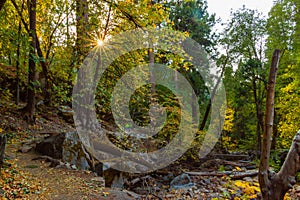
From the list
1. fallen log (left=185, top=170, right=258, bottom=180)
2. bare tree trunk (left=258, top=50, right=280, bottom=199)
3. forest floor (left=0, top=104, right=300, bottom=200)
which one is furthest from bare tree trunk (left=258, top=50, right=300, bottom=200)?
fallen log (left=185, top=170, right=258, bottom=180)

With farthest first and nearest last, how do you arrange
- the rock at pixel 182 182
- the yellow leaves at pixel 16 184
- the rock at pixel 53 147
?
the rock at pixel 182 182
the rock at pixel 53 147
the yellow leaves at pixel 16 184

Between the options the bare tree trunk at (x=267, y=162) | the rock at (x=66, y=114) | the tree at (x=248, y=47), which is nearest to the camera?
the bare tree trunk at (x=267, y=162)

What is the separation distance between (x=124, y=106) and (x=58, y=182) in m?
2.97

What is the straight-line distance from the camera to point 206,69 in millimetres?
14703

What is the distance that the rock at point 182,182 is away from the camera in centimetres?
715

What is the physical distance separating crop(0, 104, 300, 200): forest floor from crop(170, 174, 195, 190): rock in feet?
0.64

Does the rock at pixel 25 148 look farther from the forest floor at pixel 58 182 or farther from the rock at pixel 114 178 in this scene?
the rock at pixel 114 178

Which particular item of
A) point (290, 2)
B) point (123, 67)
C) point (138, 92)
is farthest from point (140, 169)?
point (290, 2)

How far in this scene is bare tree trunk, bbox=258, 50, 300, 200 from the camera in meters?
1.38

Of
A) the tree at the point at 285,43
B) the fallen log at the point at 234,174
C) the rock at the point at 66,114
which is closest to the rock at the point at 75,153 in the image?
the fallen log at the point at 234,174

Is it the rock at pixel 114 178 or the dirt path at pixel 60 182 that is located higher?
the dirt path at pixel 60 182

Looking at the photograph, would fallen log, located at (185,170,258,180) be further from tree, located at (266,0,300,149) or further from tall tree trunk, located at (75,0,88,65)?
tall tree trunk, located at (75,0,88,65)

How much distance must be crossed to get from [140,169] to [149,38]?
4.82 meters

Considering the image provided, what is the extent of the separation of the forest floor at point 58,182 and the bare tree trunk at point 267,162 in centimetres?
123
